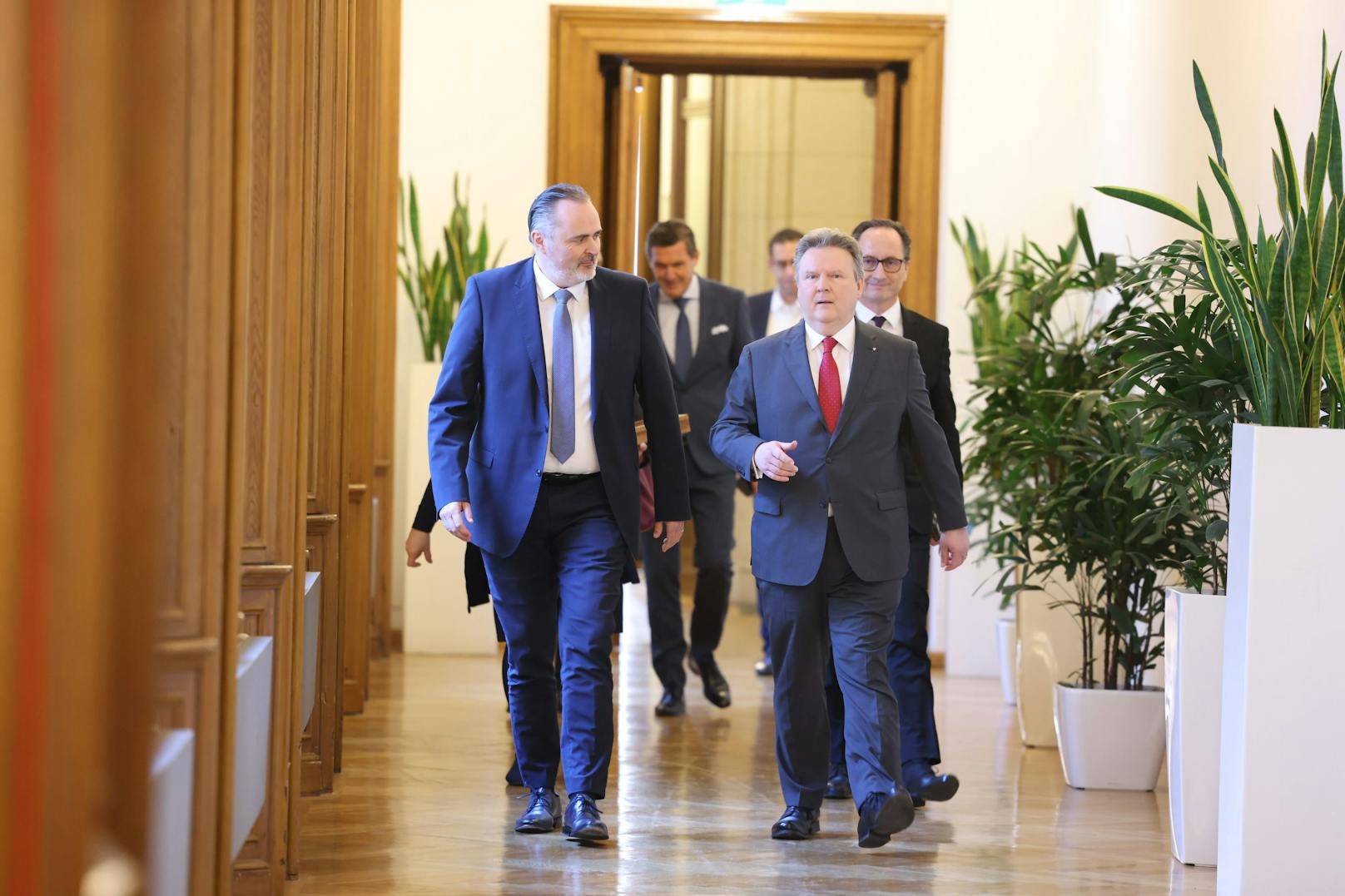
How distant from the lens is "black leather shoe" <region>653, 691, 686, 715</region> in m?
6.08

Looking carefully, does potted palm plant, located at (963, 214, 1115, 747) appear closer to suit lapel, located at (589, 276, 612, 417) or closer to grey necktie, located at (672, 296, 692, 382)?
grey necktie, located at (672, 296, 692, 382)

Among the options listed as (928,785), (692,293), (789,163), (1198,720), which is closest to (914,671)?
(928,785)

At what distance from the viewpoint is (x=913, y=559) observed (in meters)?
4.62

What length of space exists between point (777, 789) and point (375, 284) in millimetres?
2457

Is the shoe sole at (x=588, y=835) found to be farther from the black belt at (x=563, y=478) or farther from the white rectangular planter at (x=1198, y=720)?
the white rectangular planter at (x=1198, y=720)

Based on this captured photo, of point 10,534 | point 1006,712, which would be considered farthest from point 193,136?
point 1006,712

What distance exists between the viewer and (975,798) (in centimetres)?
488

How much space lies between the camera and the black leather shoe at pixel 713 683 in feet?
20.7

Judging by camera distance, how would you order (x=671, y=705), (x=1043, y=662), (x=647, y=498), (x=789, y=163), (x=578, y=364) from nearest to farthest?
(x=578, y=364) < (x=647, y=498) < (x=1043, y=662) < (x=671, y=705) < (x=789, y=163)

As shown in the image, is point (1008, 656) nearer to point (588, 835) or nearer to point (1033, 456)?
point (1033, 456)

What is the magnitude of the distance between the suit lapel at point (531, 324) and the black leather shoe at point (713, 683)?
8.14 feet

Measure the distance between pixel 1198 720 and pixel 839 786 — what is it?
3.67 feet

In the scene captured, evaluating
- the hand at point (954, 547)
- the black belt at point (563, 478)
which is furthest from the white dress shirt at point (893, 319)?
the black belt at point (563, 478)

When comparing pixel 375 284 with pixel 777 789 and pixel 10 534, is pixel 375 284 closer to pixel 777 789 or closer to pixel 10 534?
pixel 777 789
